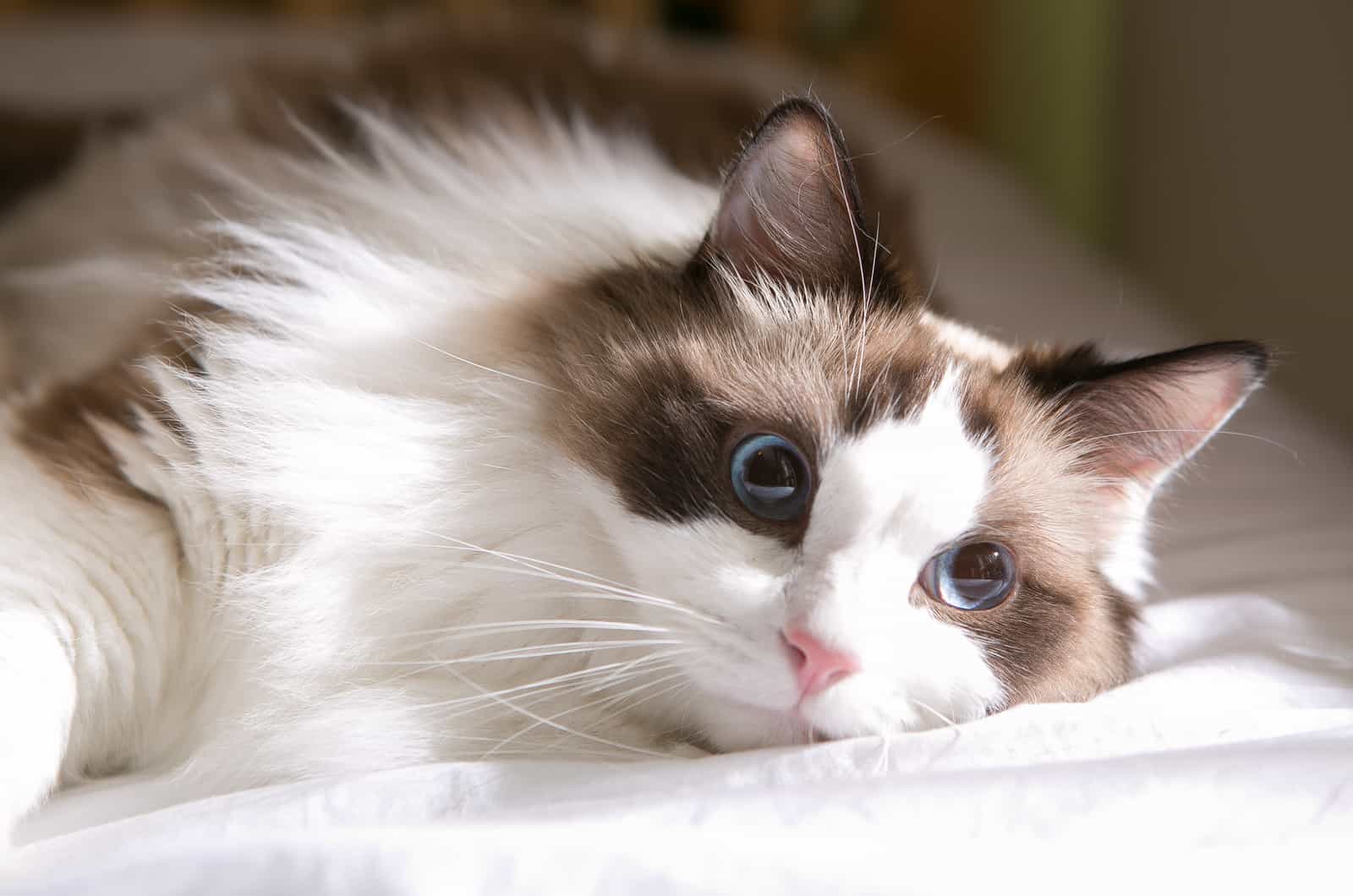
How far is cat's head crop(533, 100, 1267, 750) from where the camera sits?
3.80 feet

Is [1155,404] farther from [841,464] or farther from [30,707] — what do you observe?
[30,707]

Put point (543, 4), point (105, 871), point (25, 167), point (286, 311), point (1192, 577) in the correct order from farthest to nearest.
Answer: point (543, 4) < point (25, 167) < point (1192, 577) < point (286, 311) < point (105, 871)

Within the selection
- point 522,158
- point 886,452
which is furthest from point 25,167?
point 886,452

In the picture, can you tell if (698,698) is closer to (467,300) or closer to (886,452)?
(886,452)

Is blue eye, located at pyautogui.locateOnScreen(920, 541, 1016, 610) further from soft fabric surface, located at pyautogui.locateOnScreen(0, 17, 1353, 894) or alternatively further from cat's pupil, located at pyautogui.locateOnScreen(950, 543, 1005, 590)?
soft fabric surface, located at pyautogui.locateOnScreen(0, 17, 1353, 894)

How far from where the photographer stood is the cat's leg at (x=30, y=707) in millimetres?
1142

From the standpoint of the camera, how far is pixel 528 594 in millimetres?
1325

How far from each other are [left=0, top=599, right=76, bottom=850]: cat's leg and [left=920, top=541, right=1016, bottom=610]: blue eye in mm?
916

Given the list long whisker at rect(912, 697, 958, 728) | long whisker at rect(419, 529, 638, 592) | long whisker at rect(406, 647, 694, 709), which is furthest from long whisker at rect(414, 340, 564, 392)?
long whisker at rect(912, 697, 958, 728)

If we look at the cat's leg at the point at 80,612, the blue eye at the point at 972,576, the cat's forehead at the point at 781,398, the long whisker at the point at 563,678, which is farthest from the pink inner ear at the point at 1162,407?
the cat's leg at the point at 80,612

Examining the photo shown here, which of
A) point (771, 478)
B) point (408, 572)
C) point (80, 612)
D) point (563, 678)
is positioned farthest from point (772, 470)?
point (80, 612)

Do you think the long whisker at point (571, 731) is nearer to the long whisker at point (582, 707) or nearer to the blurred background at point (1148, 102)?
the long whisker at point (582, 707)

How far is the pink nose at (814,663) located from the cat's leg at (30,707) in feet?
2.50

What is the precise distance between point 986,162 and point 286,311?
280cm
